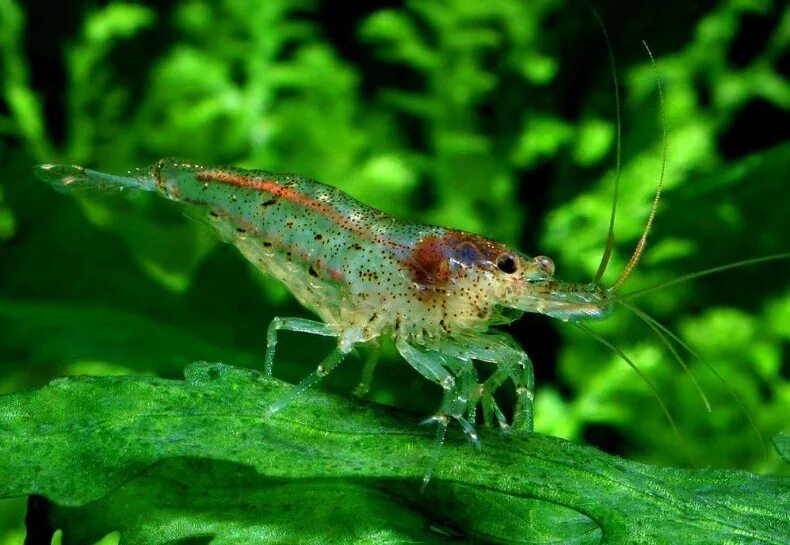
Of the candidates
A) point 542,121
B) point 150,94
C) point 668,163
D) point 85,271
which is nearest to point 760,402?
point 668,163

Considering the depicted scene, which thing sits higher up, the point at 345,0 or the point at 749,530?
the point at 345,0

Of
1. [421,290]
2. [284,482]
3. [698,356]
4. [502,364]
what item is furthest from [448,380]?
[284,482]

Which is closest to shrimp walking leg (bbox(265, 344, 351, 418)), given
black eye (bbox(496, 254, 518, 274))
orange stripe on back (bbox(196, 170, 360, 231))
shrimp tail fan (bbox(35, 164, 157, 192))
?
orange stripe on back (bbox(196, 170, 360, 231))

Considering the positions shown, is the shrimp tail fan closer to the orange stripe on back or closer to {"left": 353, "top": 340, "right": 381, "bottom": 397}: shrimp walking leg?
the orange stripe on back

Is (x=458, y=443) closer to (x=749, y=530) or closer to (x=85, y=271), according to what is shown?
(x=749, y=530)

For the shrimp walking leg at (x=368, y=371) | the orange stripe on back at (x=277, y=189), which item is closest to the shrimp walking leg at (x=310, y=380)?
the shrimp walking leg at (x=368, y=371)

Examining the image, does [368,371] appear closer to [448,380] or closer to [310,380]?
[448,380]
